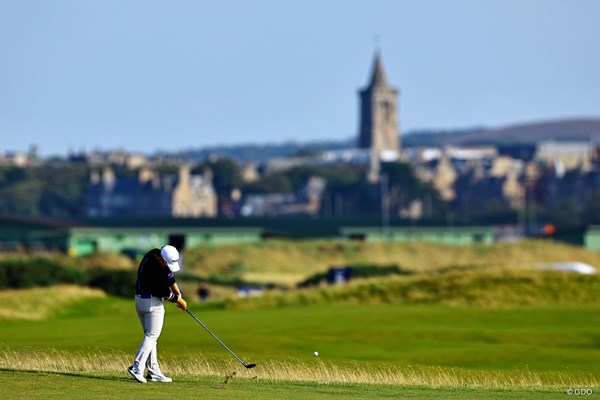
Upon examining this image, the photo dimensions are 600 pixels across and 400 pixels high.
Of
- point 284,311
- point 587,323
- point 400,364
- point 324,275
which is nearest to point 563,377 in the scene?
point 400,364

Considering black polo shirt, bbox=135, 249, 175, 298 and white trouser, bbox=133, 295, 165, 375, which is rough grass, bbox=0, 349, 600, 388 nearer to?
white trouser, bbox=133, 295, 165, 375

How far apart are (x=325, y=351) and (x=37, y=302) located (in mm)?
16269

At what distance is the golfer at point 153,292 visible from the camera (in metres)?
21.6

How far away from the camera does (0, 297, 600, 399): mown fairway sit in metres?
21.9

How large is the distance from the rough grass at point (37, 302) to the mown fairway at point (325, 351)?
449mm

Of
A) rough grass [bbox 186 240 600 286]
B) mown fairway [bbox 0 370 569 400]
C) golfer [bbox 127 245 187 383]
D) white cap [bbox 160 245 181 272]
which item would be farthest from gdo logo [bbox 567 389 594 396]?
rough grass [bbox 186 240 600 286]

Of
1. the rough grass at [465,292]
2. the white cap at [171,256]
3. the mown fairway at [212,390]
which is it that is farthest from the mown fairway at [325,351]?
the rough grass at [465,292]

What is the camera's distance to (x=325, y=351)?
32781 mm

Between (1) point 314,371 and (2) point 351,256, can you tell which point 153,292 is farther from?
(2) point 351,256

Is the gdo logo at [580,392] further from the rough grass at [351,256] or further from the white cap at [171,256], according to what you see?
the rough grass at [351,256]

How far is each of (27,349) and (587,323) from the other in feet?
48.9

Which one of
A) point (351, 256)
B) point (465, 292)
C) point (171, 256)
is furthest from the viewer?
point (351, 256)

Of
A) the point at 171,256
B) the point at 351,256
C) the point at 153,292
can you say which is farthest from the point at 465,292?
the point at 351,256

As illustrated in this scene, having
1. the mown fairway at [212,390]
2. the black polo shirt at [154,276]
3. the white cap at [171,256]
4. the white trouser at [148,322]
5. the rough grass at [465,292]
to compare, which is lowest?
the rough grass at [465,292]
